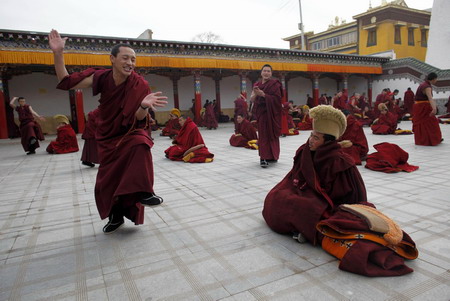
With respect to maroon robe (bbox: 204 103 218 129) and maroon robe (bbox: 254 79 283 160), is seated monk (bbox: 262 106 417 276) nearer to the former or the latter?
maroon robe (bbox: 254 79 283 160)

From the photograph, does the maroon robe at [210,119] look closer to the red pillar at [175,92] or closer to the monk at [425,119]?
the red pillar at [175,92]

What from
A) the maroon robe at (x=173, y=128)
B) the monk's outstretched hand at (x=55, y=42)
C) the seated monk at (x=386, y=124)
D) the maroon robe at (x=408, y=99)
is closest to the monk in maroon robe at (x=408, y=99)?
the maroon robe at (x=408, y=99)

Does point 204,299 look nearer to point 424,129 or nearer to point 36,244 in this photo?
point 36,244

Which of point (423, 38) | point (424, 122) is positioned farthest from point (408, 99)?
point (423, 38)

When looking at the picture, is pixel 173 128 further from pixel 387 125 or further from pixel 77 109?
pixel 387 125

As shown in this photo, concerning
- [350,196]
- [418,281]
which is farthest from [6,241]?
[418,281]

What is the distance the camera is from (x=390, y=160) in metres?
4.55

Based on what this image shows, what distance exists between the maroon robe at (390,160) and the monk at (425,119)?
231cm

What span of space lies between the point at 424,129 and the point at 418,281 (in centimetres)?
593

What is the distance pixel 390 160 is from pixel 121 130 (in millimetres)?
3764

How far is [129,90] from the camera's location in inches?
99.3

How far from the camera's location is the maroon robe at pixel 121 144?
7.97ft

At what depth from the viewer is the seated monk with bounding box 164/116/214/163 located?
618 centimetres

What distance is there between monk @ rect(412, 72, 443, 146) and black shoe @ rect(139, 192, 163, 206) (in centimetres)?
598
